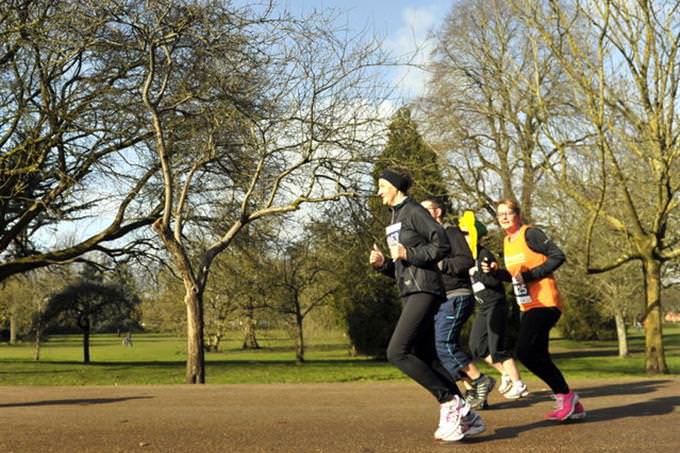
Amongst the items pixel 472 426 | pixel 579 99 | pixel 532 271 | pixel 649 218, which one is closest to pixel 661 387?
pixel 532 271

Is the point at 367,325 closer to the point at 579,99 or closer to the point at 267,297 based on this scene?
the point at 267,297

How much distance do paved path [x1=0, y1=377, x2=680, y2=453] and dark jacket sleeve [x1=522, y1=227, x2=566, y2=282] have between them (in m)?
1.30

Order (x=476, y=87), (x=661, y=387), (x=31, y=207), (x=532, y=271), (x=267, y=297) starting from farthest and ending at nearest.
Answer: (x=267, y=297) < (x=476, y=87) < (x=31, y=207) < (x=661, y=387) < (x=532, y=271)

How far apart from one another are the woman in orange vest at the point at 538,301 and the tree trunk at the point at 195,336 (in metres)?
9.03

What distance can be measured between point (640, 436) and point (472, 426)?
4.51ft

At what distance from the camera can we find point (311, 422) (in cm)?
681

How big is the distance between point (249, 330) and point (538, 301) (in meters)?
44.4

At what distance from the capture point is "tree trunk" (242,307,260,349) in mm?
43969

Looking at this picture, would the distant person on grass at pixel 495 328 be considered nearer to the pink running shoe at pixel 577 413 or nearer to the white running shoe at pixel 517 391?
the white running shoe at pixel 517 391

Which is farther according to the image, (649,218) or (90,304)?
(90,304)

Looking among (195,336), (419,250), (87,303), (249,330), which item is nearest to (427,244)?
(419,250)

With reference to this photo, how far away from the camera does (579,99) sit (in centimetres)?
1627

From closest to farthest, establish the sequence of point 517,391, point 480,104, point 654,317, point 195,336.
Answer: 1. point 517,391
2. point 195,336
3. point 654,317
4. point 480,104

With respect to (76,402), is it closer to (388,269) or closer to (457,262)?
(388,269)
